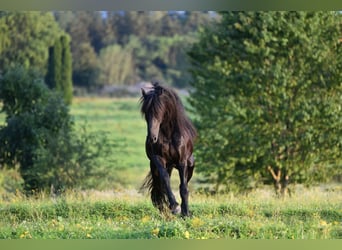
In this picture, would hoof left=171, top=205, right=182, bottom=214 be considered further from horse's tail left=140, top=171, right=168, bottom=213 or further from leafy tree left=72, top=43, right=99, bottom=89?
leafy tree left=72, top=43, right=99, bottom=89

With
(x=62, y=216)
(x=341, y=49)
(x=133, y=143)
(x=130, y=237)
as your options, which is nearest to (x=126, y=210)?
(x=62, y=216)

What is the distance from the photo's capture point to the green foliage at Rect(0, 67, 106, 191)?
20484 mm

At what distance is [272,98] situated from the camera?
65.2 ft

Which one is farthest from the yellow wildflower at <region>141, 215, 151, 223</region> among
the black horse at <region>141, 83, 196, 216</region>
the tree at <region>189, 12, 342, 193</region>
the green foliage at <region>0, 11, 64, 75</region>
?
the green foliage at <region>0, 11, 64, 75</region>

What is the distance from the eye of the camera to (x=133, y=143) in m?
39.2

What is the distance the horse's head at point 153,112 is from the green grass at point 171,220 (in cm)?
113

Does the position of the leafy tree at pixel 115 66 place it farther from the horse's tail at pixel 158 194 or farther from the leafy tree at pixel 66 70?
the horse's tail at pixel 158 194

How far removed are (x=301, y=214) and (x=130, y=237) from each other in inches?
120

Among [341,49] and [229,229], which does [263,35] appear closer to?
[341,49]

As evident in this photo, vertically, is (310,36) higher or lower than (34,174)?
higher

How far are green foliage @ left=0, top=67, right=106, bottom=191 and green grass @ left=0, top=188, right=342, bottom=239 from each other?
25.4 feet

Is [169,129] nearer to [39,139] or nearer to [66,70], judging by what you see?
[39,139]

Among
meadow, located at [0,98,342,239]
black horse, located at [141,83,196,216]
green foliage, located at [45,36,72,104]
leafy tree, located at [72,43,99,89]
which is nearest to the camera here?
meadow, located at [0,98,342,239]

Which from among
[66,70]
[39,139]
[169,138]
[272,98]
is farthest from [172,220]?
[66,70]
